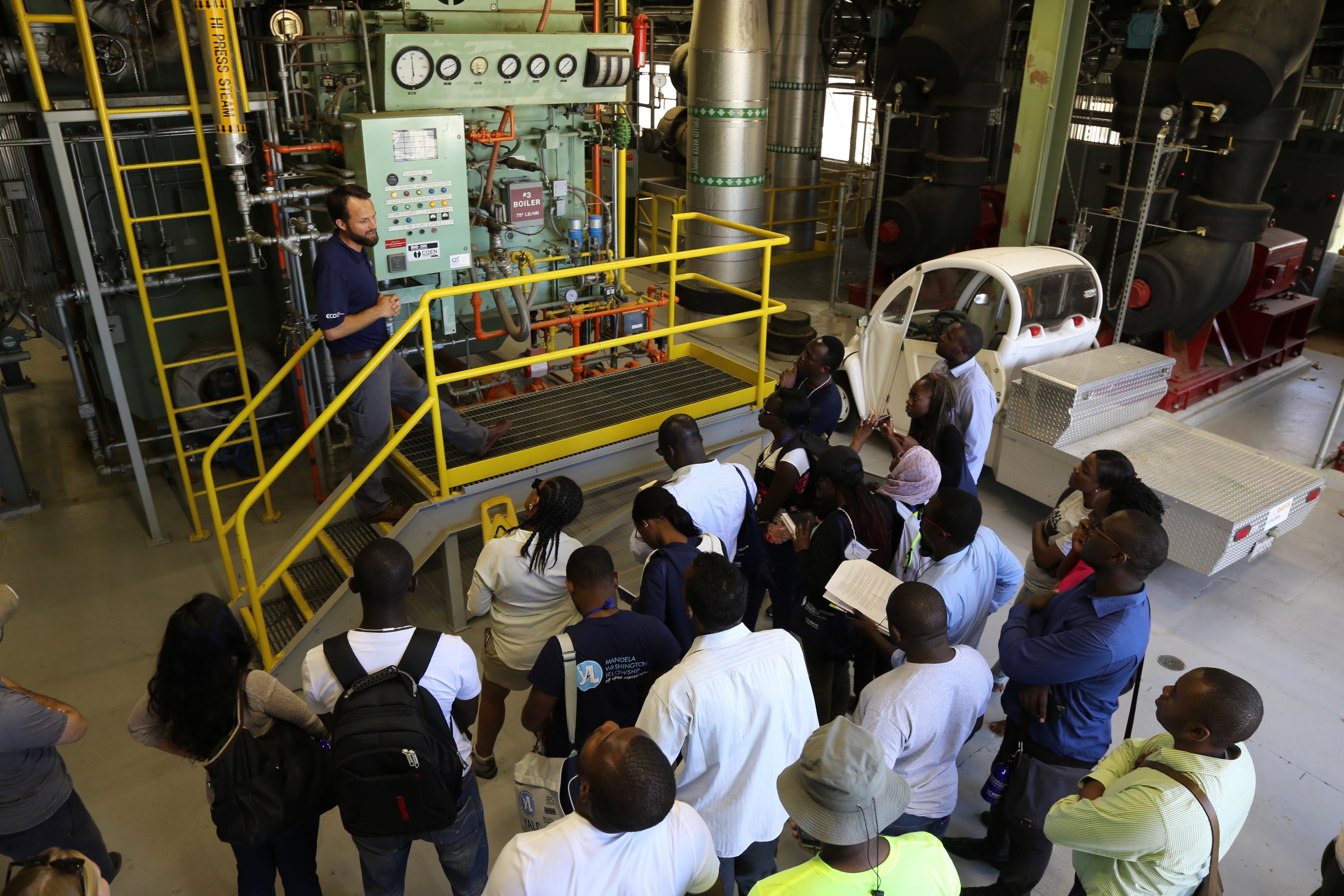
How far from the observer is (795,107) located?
1412 centimetres

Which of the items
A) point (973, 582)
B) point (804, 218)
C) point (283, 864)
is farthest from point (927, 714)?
A: point (804, 218)

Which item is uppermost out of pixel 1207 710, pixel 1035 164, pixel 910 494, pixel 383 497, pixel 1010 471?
pixel 1035 164

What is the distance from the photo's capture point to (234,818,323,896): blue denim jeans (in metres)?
3.09

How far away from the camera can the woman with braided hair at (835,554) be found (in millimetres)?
3939

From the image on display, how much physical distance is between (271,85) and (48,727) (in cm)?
538

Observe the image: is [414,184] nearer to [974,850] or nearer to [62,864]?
[62,864]

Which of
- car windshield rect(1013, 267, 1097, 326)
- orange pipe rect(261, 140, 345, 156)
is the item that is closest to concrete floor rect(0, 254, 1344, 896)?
car windshield rect(1013, 267, 1097, 326)

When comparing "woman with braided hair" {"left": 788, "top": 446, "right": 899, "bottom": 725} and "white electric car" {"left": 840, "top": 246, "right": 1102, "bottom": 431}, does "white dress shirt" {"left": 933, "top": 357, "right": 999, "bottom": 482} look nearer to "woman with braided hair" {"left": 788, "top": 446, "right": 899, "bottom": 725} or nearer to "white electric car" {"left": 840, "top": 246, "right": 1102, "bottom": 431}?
"woman with braided hair" {"left": 788, "top": 446, "right": 899, "bottom": 725}

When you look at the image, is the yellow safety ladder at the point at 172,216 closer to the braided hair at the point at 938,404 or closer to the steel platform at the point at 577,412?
the steel platform at the point at 577,412

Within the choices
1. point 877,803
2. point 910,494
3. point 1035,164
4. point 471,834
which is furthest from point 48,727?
point 1035,164

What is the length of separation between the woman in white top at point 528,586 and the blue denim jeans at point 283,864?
1046mm

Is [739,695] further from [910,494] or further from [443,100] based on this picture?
[443,100]

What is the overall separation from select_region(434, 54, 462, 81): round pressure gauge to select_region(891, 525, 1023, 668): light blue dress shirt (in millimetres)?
4874

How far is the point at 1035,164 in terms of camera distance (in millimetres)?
9086
